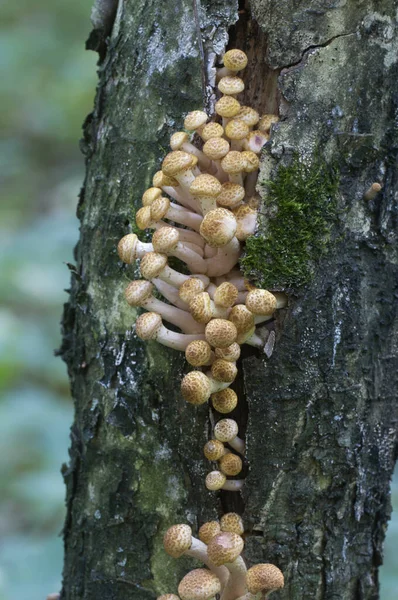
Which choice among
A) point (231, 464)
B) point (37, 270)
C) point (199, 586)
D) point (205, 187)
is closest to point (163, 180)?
point (205, 187)

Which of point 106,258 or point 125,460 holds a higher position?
point 106,258

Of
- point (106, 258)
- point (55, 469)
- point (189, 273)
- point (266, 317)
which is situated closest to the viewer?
point (266, 317)

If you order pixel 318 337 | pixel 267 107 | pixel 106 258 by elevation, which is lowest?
pixel 318 337

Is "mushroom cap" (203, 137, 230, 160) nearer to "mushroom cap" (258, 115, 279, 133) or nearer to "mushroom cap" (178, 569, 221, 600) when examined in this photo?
"mushroom cap" (258, 115, 279, 133)

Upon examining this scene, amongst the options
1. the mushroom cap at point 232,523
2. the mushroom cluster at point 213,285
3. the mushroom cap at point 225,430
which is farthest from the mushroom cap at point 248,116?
the mushroom cap at point 232,523

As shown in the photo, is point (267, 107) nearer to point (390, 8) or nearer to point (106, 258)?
point (390, 8)

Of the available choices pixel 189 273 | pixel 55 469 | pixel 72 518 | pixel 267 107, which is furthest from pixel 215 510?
pixel 55 469

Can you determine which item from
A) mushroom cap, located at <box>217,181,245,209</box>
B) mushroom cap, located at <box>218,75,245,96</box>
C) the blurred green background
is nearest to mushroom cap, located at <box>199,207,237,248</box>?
mushroom cap, located at <box>217,181,245,209</box>
